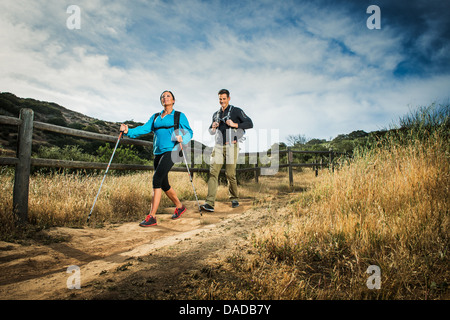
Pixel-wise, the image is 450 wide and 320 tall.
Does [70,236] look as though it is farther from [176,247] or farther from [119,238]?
[176,247]

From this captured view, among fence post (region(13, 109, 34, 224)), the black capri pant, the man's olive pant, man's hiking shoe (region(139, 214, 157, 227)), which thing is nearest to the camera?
fence post (region(13, 109, 34, 224))

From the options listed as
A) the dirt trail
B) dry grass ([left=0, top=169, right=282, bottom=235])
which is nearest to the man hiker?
dry grass ([left=0, top=169, right=282, bottom=235])

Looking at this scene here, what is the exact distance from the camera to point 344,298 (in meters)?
1.48

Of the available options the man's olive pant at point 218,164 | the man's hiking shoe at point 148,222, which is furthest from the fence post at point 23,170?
the man's olive pant at point 218,164

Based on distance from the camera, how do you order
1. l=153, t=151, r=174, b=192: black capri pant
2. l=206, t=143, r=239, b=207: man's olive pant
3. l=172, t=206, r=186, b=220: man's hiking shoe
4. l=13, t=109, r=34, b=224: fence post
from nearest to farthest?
l=13, t=109, r=34, b=224: fence post, l=153, t=151, r=174, b=192: black capri pant, l=172, t=206, r=186, b=220: man's hiking shoe, l=206, t=143, r=239, b=207: man's olive pant

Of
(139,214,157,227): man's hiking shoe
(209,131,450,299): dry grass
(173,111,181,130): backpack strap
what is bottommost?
(139,214,157,227): man's hiking shoe

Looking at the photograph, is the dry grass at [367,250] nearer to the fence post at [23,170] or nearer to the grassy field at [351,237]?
the grassy field at [351,237]


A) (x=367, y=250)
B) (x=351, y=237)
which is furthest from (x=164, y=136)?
(x=367, y=250)

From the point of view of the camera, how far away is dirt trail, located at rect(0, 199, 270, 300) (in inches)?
61.0

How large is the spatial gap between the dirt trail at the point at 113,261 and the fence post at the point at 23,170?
1.82ft

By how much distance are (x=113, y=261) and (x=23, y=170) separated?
7.37 feet

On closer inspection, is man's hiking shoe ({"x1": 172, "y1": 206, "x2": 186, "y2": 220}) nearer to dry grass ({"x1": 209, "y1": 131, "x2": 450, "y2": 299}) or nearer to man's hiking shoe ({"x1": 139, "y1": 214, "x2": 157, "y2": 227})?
man's hiking shoe ({"x1": 139, "y1": 214, "x2": 157, "y2": 227})

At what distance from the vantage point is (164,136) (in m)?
4.08
